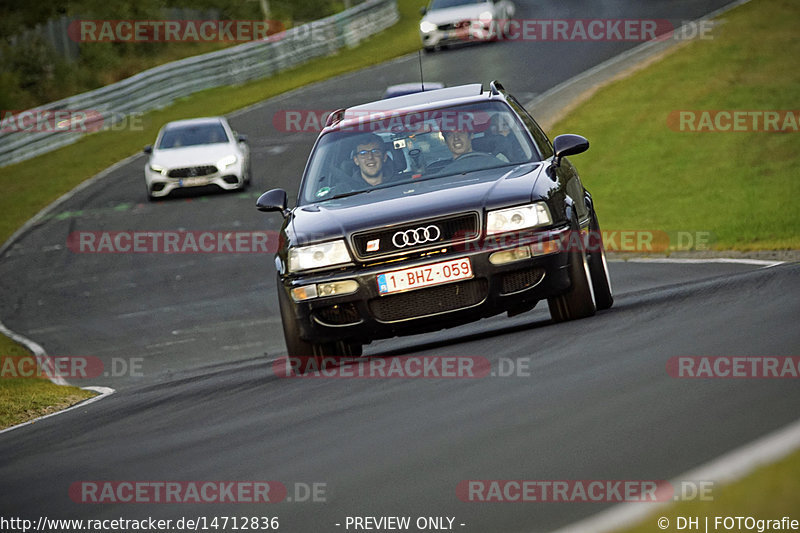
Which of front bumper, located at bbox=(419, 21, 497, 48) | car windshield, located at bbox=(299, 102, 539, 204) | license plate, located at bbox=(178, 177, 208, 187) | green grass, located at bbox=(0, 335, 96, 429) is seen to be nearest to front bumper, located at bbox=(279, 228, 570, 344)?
car windshield, located at bbox=(299, 102, 539, 204)

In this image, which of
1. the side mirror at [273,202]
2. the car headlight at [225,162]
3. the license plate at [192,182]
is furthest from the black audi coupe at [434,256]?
the license plate at [192,182]

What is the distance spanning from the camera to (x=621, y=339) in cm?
702

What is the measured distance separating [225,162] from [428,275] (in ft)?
55.7

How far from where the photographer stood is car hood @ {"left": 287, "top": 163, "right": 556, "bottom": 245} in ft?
25.3

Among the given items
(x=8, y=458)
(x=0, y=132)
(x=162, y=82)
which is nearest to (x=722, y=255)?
(x=8, y=458)

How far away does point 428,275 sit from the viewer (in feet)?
24.9

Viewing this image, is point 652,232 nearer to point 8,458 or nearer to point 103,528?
point 8,458

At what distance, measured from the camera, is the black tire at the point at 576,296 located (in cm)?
784

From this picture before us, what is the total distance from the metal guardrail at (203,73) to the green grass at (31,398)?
66.7 ft

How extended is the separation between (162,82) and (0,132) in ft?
23.1

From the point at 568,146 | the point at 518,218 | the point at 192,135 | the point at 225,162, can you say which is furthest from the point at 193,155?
the point at 518,218

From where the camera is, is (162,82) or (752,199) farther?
(162,82)

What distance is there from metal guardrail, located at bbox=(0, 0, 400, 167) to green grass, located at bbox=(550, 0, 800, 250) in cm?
1405

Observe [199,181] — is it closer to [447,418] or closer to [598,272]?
[598,272]
